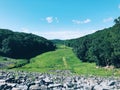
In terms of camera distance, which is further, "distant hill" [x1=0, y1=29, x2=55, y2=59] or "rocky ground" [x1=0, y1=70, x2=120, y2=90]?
"distant hill" [x1=0, y1=29, x2=55, y2=59]

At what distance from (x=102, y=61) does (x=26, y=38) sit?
69.5 m

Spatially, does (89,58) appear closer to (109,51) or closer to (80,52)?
(80,52)

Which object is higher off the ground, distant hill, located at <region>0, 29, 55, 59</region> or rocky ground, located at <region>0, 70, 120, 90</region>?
distant hill, located at <region>0, 29, 55, 59</region>

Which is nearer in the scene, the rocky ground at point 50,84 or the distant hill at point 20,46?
the rocky ground at point 50,84

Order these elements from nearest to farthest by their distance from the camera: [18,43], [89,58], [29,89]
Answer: [29,89] → [89,58] → [18,43]

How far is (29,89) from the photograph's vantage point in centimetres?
2862

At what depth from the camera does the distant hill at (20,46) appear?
14725 cm

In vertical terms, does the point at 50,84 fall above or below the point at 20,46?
below

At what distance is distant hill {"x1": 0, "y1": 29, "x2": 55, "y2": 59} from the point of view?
147 meters

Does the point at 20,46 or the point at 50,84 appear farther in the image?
the point at 20,46

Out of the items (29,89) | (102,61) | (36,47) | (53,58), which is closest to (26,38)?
(36,47)

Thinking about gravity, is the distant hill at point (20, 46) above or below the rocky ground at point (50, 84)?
above

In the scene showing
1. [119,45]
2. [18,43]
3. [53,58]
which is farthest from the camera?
[18,43]

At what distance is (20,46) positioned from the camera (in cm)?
15475
